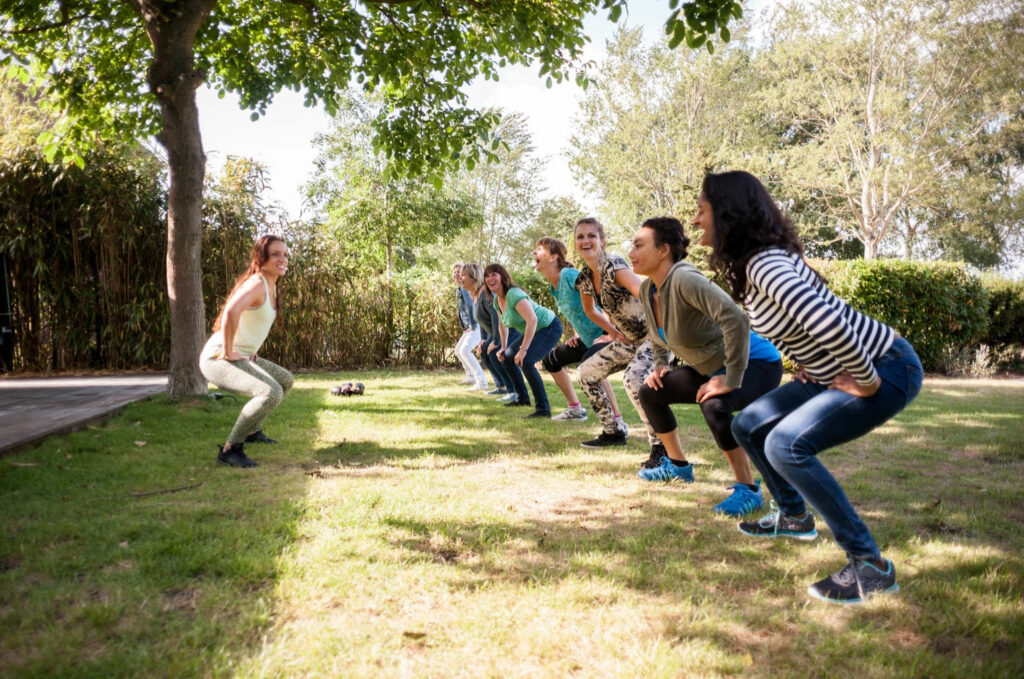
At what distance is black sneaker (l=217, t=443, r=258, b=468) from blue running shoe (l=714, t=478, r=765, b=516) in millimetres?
3383

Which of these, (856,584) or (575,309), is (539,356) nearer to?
(575,309)

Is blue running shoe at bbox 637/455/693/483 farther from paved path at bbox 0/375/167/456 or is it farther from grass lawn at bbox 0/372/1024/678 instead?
paved path at bbox 0/375/167/456

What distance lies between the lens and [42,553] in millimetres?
3135

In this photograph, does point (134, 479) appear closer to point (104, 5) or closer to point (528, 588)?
point (528, 588)

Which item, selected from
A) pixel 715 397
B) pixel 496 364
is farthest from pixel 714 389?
pixel 496 364

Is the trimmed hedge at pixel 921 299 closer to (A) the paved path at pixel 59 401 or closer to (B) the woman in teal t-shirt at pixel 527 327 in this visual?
(B) the woman in teal t-shirt at pixel 527 327

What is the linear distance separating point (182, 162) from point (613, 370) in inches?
229

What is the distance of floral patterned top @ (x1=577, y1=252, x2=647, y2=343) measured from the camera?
5227mm

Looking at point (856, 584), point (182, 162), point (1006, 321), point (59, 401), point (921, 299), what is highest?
point (182, 162)

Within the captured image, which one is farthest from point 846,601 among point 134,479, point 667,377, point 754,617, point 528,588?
point 134,479

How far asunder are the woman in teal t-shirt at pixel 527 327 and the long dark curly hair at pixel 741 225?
4.44 meters

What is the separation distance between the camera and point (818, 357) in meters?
2.84

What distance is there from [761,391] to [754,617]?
1.68 meters

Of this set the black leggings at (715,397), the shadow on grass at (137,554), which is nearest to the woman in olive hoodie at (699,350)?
the black leggings at (715,397)
